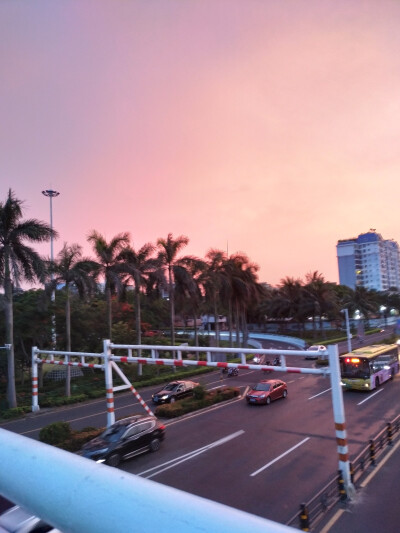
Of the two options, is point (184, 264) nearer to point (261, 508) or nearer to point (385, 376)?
point (385, 376)

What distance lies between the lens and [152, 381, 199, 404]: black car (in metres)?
24.1

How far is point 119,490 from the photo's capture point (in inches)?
52.4

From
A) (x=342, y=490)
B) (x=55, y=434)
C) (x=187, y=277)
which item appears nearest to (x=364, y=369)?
(x=342, y=490)

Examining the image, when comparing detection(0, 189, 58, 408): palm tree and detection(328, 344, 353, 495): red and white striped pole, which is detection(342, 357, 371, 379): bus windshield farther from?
detection(0, 189, 58, 408): palm tree

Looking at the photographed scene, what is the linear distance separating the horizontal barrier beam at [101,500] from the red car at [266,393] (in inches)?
856

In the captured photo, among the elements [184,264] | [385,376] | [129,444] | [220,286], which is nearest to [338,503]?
[129,444]

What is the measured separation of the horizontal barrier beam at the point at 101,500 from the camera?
117cm

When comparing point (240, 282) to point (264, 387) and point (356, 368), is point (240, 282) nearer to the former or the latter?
point (356, 368)

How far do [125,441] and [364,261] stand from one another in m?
172

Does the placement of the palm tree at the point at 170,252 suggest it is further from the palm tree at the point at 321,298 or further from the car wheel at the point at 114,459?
the palm tree at the point at 321,298

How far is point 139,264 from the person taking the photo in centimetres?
3366

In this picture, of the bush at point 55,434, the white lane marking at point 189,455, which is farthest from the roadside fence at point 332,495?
the bush at point 55,434

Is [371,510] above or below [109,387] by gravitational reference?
below

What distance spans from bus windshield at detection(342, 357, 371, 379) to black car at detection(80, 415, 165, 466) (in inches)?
587
